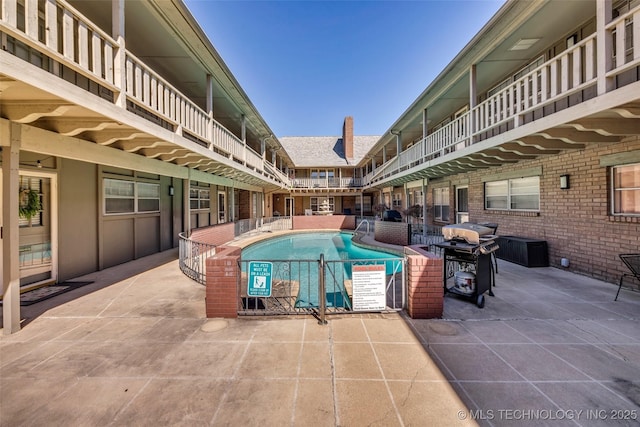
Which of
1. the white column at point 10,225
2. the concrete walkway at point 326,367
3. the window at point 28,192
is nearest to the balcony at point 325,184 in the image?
the window at point 28,192

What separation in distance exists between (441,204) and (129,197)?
14062 mm

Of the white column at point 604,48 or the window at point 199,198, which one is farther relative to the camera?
the window at point 199,198

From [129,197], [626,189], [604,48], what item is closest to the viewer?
[604,48]

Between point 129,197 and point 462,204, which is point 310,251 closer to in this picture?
point 462,204

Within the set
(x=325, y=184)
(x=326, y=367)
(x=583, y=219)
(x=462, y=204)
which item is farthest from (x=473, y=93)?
(x=325, y=184)

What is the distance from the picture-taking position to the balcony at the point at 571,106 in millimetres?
3715

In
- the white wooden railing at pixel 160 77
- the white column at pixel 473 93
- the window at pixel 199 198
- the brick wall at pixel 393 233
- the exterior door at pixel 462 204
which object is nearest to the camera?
the white wooden railing at pixel 160 77

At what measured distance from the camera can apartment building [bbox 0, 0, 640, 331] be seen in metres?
3.62

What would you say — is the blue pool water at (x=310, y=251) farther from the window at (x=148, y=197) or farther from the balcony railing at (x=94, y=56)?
the balcony railing at (x=94, y=56)

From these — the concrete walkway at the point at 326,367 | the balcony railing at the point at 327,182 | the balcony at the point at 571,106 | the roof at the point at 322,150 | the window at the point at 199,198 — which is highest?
the roof at the point at 322,150

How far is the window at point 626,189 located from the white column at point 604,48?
2.81 meters

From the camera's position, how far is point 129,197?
8383mm

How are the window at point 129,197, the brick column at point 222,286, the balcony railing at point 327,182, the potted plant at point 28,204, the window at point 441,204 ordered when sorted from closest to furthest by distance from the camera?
the brick column at point 222,286, the potted plant at point 28,204, the window at point 129,197, the window at point 441,204, the balcony railing at point 327,182

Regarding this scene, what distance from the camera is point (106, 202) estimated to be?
7438mm
